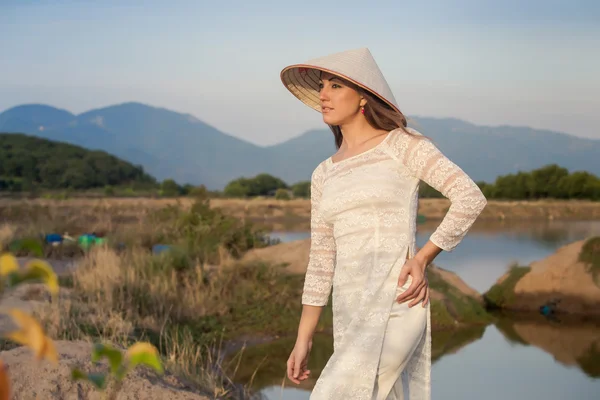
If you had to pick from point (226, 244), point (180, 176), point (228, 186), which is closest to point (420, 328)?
point (226, 244)

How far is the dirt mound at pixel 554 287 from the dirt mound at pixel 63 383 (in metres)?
6.87

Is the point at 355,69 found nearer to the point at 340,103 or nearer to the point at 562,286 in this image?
the point at 340,103

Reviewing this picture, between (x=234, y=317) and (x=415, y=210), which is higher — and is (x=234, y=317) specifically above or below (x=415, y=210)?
below

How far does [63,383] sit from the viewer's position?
179 inches

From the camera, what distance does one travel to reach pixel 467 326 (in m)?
9.84

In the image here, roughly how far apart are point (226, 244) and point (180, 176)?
174268 millimetres

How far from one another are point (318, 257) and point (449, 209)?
2.26ft

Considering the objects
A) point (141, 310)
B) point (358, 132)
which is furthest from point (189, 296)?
point (358, 132)

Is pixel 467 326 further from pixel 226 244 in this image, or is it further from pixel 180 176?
pixel 180 176

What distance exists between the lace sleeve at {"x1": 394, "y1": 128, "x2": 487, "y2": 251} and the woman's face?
1.11 feet

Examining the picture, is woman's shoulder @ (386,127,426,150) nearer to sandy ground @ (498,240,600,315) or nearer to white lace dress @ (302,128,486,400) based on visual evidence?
white lace dress @ (302,128,486,400)

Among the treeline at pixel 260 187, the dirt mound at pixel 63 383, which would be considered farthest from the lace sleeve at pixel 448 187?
the treeline at pixel 260 187

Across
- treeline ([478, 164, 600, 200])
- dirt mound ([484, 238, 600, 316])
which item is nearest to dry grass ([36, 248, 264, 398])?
dirt mound ([484, 238, 600, 316])

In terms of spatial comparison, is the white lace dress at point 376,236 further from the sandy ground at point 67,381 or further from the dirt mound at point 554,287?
the dirt mound at point 554,287
